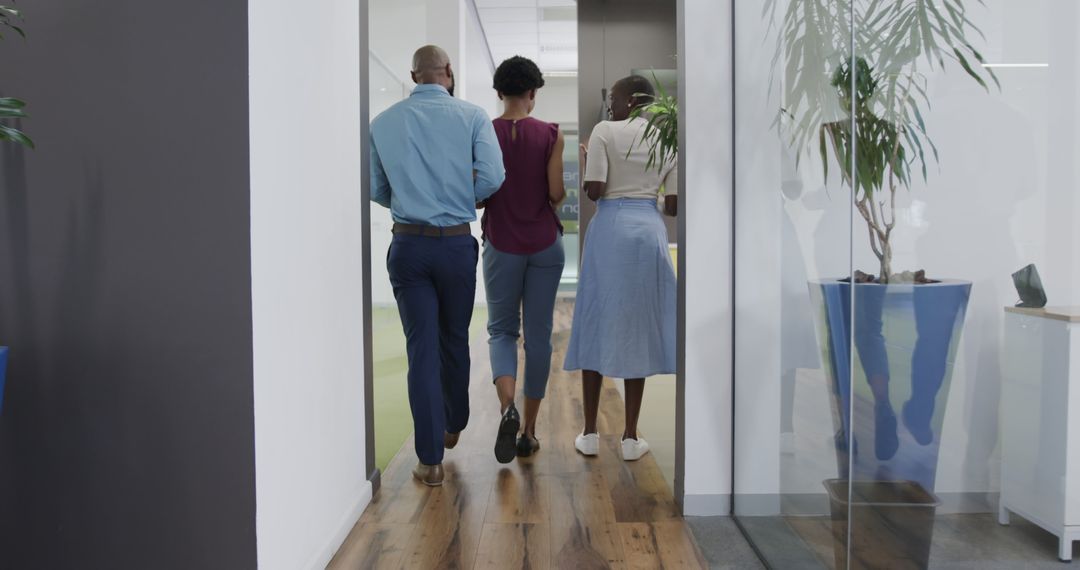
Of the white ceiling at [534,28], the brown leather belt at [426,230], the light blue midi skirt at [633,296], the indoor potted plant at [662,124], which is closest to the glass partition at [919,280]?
the indoor potted plant at [662,124]

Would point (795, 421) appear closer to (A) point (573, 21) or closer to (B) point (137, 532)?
(B) point (137, 532)

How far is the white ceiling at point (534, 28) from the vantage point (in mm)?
7996

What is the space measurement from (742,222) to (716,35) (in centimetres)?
54

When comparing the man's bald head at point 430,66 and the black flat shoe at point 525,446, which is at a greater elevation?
the man's bald head at point 430,66

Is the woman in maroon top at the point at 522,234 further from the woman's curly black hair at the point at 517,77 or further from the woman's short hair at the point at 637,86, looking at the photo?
the woman's short hair at the point at 637,86

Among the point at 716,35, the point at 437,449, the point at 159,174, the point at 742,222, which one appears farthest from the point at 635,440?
the point at 159,174

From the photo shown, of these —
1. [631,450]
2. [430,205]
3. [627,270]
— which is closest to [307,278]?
[430,205]

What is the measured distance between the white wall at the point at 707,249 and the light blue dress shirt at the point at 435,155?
26.0 inches

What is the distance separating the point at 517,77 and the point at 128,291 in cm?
176

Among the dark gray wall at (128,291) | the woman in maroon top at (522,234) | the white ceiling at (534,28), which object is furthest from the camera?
the white ceiling at (534,28)

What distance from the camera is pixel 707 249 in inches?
90.7

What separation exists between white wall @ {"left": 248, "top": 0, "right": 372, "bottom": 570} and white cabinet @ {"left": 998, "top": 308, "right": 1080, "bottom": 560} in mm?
1185

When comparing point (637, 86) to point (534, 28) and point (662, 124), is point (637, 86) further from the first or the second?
point (534, 28)

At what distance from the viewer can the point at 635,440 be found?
9.56 ft
